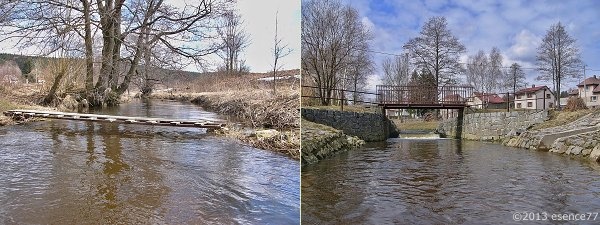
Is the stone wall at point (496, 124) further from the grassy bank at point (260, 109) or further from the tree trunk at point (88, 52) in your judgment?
the tree trunk at point (88, 52)

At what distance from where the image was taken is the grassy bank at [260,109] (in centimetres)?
518

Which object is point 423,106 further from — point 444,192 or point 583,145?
point 444,192

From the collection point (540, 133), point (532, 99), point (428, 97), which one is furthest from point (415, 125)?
point (540, 133)

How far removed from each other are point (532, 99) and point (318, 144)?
6378mm

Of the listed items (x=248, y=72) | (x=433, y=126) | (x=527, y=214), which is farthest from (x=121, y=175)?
(x=433, y=126)

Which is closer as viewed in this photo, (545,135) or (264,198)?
→ (264,198)

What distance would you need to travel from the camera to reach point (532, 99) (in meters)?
9.27

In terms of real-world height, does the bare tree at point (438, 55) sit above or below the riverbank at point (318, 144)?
above

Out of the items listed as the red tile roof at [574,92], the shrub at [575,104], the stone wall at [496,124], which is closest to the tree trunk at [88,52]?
the red tile roof at [574,92]

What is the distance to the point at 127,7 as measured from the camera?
9477 millimetres

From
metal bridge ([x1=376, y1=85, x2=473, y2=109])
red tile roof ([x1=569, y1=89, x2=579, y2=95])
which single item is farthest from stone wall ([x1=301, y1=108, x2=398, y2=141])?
red tile roof ([x1=569, y1=89, x2=579, y2=95])

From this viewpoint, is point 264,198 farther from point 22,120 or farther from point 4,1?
point 4,1

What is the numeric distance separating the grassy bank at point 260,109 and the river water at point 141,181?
11.0 inches

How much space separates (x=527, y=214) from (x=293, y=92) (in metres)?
5.26
